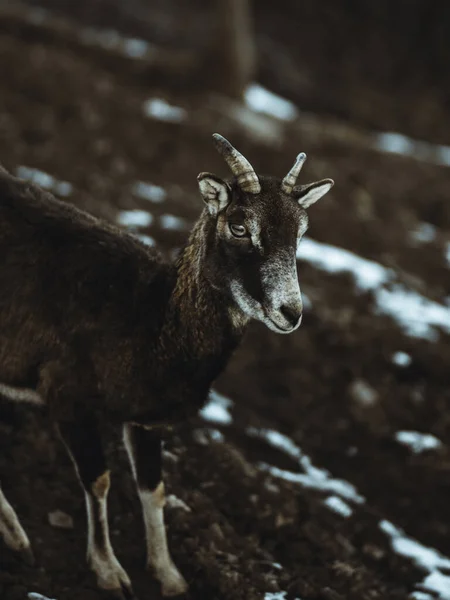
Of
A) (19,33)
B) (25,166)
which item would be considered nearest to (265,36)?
(19,33)

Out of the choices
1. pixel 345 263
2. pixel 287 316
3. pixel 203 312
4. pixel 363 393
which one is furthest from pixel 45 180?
pixel 287 316

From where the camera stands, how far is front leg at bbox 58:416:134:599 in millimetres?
5656

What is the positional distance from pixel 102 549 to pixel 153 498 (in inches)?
19.0

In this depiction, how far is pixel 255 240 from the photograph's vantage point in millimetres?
5363

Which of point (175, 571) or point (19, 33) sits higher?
point (19, 33)

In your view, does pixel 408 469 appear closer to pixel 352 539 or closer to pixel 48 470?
pixel 352 539

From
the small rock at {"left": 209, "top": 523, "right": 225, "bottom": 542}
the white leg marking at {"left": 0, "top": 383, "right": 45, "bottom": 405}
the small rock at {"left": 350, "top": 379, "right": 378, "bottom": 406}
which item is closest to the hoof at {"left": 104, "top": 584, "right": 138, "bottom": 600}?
the small rock at {"left": 209, "top": 523, "right": 225, "bottom": 542}

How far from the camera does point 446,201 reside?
16.9 m

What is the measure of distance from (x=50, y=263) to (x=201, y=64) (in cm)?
1494

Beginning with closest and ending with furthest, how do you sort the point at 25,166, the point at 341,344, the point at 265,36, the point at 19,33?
1. the point at 341,344
2. the point at 25,166
3. the point at 19,33
4. the point at 265,36

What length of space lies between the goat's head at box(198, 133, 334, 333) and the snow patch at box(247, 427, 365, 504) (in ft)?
10.5

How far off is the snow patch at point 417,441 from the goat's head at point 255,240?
15.4ft

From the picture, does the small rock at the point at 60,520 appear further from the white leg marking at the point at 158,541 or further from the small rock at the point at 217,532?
the small rock at the point at 217,532

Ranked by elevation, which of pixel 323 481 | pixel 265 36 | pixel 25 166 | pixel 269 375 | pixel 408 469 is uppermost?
pixel 265 36
